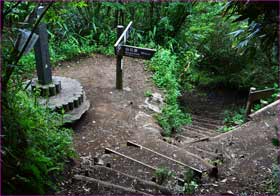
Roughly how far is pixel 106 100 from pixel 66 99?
116 centimetres

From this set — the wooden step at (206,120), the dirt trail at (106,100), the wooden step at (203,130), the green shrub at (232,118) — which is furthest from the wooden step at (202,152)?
the wooden step at (206,120)

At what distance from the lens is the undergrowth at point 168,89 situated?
22.1 ft

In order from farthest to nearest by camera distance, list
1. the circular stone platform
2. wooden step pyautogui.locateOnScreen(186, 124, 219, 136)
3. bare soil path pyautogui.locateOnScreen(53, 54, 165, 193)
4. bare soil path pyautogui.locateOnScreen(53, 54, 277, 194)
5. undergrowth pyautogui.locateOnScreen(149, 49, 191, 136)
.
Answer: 1. wooden step pyautogui.locateOnScreen(186, 124, 219, 136)
2. undergrowth pyautogui.locateOnScreen(149, 49, 191, 136)
3. the circular stone platform
4. bare soil path pyautogui.locateOnScreen(53, 54, 165, 193)
5. bare soil path pyautogui.locateOnScreen(53, 54, 277, 194)

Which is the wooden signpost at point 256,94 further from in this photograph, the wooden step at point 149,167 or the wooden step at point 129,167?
the wooden step at point 129,167

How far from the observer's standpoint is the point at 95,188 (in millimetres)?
3234

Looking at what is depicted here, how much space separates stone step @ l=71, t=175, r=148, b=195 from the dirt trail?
162 centimetres

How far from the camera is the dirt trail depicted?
553 cm

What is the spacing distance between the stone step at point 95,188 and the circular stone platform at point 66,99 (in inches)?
91.2

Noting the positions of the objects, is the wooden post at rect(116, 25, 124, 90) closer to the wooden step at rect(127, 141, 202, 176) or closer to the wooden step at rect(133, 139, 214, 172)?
the wooden step at rect(133, 139, 214, 172)

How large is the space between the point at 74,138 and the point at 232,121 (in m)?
3.99

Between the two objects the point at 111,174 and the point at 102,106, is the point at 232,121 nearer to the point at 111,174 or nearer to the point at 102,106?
the point at 102,106

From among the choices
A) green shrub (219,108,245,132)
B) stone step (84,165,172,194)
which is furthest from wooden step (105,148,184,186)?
green shrub (219,108,245,132)

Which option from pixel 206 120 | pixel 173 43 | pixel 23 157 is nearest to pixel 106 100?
pixel 206 120

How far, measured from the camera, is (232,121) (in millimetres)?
7961
